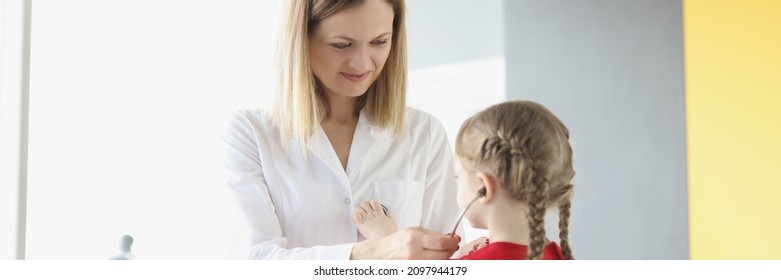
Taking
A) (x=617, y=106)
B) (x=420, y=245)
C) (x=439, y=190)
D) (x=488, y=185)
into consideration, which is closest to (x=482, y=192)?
(x=488, y=185)

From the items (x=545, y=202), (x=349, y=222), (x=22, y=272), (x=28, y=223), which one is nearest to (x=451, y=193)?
(x=349, y=222)

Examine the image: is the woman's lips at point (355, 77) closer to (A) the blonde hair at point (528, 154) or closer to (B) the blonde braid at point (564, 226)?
(A) the blonde hair at point (528, 154)

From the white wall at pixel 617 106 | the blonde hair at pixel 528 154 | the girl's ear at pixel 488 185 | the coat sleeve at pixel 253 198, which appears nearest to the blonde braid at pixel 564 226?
the blonde hair at pixel 528 154

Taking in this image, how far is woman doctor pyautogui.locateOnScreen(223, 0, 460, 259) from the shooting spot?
1.51m

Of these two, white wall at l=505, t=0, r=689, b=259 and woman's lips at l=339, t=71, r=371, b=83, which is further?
white wall at l=505, t=0, r=689, b=259

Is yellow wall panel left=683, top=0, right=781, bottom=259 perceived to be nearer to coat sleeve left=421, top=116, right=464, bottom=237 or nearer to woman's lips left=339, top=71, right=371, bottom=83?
coat sleeve left=421, top=116, right=464, bottom=237

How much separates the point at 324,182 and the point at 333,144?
0.10m

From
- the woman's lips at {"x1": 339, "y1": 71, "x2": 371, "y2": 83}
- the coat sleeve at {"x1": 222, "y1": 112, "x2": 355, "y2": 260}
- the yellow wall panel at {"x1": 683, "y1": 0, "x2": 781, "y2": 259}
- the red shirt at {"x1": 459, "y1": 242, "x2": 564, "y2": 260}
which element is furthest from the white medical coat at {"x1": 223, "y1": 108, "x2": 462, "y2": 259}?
the yellow wall panel at {"x1": 683, "y1": 0, "x2": 781, "y2": 259}

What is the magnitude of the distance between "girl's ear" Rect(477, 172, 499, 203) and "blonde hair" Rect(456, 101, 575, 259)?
1 cm

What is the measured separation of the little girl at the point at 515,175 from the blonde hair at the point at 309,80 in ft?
1.08

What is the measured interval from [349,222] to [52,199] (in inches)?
57.1

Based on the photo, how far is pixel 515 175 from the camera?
1.29 metres

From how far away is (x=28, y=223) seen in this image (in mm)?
2570

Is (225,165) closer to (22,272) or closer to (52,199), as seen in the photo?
(22,272)
